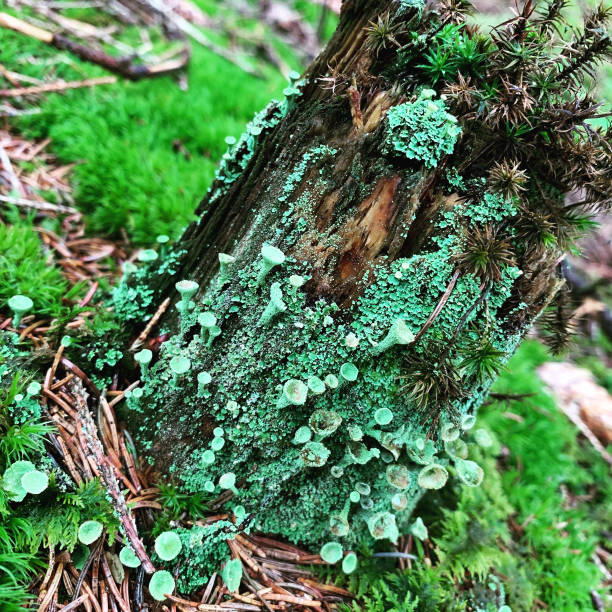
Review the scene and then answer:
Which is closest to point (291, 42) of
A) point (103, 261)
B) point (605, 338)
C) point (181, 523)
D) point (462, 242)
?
point (103, 261)

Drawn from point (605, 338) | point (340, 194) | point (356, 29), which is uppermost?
point (356, 29)

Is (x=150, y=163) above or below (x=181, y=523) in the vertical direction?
above

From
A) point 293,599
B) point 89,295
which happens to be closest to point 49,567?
point 293,599

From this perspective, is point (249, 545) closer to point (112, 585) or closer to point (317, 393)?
point (112, 585)

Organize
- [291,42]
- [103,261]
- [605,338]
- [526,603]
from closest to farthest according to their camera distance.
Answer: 1. [526,603]
2. [103,261]
3. [605,338]
4. [291,42]

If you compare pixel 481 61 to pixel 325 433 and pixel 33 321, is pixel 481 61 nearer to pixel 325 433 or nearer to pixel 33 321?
pixel 325 433

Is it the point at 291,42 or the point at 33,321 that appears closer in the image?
the point at 33,321

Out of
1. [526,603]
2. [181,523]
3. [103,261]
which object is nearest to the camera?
[181,523]
